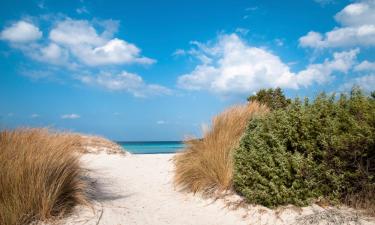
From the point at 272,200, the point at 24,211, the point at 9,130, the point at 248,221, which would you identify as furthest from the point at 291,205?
the point at 9,130

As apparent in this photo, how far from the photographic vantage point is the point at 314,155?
563 centimetres

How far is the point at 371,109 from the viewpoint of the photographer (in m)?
5.52

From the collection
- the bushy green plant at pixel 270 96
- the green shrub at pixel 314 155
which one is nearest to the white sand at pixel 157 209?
the green shrub at pixel 314 155

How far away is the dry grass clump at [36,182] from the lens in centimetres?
468

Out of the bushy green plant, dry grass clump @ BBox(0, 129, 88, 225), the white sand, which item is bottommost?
the white sand

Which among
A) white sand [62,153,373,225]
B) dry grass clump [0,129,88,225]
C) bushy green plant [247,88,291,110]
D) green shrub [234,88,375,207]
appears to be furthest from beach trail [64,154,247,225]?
bushy green plant [247,88,291,110]

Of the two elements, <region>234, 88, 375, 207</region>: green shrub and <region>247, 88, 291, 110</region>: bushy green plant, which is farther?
<region>247, 88, 291, 110</region>: bushy green plant

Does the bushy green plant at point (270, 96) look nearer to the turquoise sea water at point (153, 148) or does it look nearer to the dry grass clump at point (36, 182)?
the turquoise sea water at point (153, 148)

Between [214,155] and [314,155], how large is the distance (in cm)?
218

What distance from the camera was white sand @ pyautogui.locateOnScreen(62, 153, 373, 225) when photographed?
5.48 metres

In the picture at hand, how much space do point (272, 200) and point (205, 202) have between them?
157 cm

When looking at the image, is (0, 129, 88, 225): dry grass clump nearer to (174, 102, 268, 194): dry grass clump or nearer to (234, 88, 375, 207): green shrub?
(174, 102, 268, 194): dry grass clump

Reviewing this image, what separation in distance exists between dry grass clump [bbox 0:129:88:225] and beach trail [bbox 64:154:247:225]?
0.32m

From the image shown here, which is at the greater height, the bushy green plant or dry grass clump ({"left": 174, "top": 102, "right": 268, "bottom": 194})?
the bushy green plant
